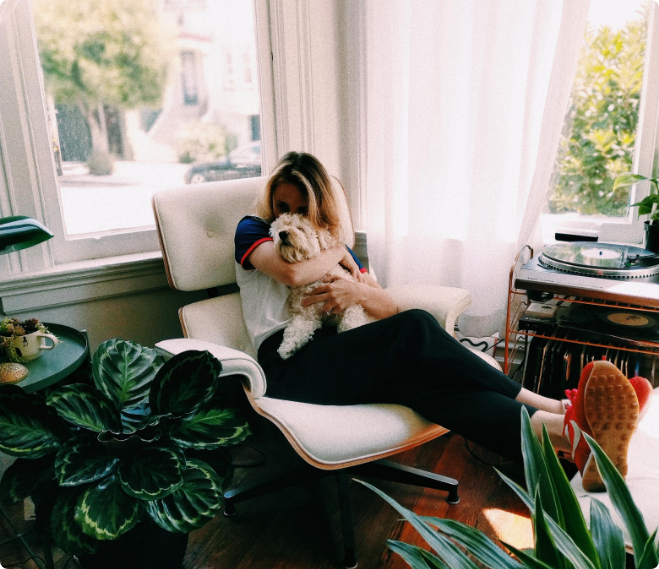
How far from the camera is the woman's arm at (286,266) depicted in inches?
61.5

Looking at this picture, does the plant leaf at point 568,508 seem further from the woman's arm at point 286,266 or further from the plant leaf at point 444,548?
the woman's arm at point 286,266

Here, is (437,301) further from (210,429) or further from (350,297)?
(210,429)

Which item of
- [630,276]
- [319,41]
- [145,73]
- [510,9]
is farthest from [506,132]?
[145,73]

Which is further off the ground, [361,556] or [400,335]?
[400,335]

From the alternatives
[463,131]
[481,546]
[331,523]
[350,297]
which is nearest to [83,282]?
[350,297]

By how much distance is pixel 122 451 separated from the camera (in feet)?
3.92

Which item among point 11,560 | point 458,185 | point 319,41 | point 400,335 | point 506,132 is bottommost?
point 11,560

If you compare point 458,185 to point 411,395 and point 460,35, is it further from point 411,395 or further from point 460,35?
point 411,395

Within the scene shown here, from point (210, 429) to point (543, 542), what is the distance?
0.79 metres

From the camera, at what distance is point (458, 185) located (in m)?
2.05

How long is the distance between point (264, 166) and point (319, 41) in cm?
53

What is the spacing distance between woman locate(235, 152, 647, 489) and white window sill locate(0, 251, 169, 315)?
1.29ft

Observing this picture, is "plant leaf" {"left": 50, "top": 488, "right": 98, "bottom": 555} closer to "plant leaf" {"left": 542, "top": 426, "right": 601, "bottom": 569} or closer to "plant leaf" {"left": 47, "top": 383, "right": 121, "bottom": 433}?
"plant leaf" {"left": 47, "top": 383, "right": 121, "bottom": 433}

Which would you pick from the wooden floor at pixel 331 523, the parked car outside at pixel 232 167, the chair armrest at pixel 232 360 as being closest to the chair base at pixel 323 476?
the wooden floor at pixel 331 523
